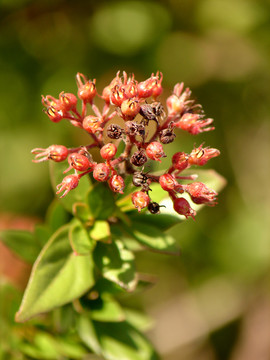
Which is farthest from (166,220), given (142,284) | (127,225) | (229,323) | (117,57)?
(117,57)

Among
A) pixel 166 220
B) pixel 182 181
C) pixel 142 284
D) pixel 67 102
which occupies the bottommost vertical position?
pixel 142 284

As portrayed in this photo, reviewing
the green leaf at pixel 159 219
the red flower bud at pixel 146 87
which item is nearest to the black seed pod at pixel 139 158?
the red flower bud at pixel 146 87

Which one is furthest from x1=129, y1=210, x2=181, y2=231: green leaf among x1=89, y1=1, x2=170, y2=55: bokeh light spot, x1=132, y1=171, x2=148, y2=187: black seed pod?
x1=89, y1=1, x2=170, y2=55: bokeh light spot

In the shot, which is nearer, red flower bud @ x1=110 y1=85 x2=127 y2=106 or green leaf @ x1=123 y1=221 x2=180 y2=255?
red flower bud @ x1=110 y1=85 x2=127 y2=106

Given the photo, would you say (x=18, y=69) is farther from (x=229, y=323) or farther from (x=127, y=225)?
(x=229, y=323)

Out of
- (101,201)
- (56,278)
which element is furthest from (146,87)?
(56,278)

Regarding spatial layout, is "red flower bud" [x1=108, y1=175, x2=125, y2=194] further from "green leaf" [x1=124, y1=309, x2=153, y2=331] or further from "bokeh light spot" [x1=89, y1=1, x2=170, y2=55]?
"bokeh light spot" [x1=89, y1=1, x2=170, y2=55]
